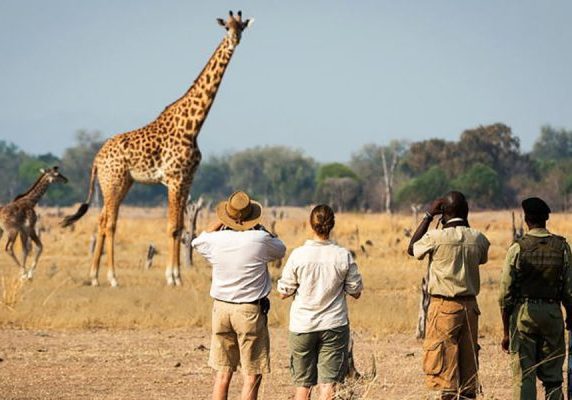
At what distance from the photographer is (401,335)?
12.6 meters

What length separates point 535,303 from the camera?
7137mm

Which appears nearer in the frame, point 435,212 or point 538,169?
point 435,212

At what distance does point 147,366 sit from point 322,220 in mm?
4002

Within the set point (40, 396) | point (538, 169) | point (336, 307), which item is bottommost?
point (40, 396)

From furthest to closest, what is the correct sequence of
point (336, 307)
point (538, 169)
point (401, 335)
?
point (538, 169)
point (401, 335)
point (336, 307)

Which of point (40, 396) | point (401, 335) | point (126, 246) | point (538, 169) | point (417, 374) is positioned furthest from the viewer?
point (538, 169)

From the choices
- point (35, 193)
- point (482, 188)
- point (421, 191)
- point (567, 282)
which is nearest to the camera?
point (567, 282)

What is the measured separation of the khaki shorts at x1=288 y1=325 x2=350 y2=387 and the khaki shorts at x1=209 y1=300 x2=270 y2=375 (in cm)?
26

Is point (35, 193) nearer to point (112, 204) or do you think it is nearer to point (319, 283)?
point (112, 204)

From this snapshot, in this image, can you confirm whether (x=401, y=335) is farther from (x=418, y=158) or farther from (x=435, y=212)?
(x=418, y=158)

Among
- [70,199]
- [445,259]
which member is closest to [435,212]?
[445,259]

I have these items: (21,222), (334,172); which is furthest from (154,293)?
(334,172)

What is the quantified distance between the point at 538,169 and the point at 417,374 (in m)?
53.2

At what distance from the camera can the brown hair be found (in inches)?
273
